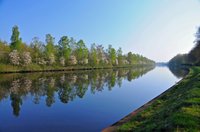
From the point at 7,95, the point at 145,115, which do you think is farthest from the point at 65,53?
the point at 145,115

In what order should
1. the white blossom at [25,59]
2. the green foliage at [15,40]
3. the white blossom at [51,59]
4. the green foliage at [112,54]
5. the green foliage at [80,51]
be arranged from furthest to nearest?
the green foliage at [112,54] → the green foliage at [80,51] → the white blossom at [51,59] → the white blossom at [25,59] → the green foliage at [15,40]

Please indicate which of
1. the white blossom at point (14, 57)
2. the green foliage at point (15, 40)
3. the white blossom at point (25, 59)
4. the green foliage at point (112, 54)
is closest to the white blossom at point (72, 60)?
the white blossom at point (25, 59)

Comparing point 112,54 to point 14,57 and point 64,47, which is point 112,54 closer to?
point 64,47

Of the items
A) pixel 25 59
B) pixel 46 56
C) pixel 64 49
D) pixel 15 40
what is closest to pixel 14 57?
pixel 25 59

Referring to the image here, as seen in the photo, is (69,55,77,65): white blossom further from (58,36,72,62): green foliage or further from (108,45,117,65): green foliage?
(108,45,117,65): green foliage

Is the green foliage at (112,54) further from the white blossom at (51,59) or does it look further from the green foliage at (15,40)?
the green foliage at (15,40)

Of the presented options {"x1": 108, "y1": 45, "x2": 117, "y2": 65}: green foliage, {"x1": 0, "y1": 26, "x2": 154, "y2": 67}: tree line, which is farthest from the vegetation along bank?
{"x1": 108, "y1": 45, "x2": 117, "y2": 65}: green foliage

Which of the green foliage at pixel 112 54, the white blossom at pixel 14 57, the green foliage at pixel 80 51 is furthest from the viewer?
the green foliage at pixel 112 54

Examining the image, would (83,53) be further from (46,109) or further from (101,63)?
(46,109)

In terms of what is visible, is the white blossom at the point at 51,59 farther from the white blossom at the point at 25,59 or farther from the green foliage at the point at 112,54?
the green foliage at the point at 112,54

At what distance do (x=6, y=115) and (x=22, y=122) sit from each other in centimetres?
231

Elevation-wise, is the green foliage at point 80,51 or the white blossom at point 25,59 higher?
the green foliage at point 80,51

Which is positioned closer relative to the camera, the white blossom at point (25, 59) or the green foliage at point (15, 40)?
the green foliage at point (15, 40)

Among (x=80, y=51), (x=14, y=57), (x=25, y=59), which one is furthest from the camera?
(x=80, y=51)
